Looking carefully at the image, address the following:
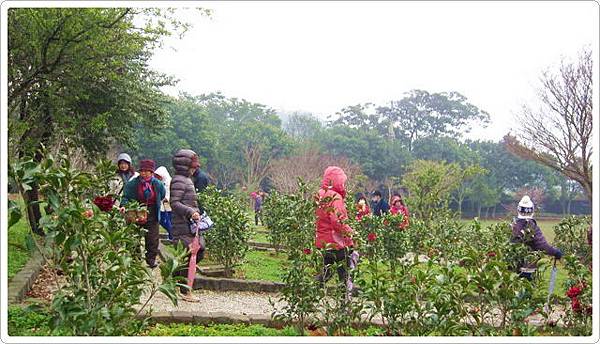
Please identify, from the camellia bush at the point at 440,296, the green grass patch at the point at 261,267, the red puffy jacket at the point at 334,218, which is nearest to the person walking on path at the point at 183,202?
the green grass patch at the point at 261,267

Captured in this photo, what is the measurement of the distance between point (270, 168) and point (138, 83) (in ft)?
70.5

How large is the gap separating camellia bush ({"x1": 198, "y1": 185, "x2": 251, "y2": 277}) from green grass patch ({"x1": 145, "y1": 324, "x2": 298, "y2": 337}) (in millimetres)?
2558

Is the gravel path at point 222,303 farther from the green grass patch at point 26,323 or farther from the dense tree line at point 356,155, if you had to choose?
the dense tree line at point 356,155

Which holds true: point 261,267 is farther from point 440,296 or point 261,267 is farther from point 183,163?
point 440,296

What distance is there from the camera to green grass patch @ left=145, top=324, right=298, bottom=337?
180 inches

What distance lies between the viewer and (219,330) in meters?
4.79

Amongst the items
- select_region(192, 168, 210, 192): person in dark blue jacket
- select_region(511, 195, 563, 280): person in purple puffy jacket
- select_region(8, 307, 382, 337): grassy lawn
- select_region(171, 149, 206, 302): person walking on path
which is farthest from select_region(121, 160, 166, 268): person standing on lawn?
select_region(511, 195, 563, 280): person in purple puffy jacket

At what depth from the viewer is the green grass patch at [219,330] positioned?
456cm

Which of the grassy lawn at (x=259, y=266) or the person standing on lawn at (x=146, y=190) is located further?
the grassy lawn at (x=259, y=266)

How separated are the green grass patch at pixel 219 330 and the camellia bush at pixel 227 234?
256 cm

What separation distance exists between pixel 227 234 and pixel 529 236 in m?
3.71

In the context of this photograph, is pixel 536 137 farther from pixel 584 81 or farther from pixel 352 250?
pixel 352 250

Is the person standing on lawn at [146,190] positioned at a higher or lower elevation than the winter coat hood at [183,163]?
lower

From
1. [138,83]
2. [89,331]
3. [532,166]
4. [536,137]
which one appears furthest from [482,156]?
[89,331]
